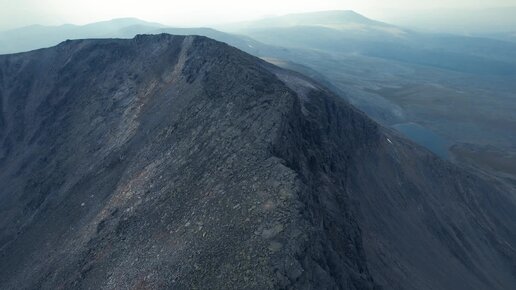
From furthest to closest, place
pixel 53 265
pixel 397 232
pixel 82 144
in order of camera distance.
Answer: pixel 82 144, pixel 397 232, pixel 53 265

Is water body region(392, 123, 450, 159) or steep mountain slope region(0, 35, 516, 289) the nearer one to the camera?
steep mountain slope region(0, 35, 516, 289)

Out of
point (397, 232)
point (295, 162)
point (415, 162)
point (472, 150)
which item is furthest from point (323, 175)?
point (472, 150)

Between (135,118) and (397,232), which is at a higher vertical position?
(135,118)

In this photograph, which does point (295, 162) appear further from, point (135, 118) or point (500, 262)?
point (500, 262)

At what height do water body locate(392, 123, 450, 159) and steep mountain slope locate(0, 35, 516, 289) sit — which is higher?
steep mountain slope locate(0, 35, 516, 289)

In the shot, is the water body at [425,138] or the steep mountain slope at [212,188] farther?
the water body at [425,138]

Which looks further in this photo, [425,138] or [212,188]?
[425,138]

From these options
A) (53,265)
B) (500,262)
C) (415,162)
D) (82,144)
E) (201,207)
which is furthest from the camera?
(415,162)

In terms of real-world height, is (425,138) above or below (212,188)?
below
